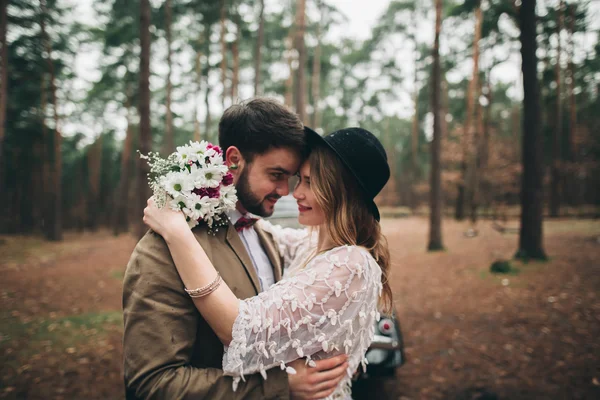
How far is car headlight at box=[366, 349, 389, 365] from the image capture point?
336cm

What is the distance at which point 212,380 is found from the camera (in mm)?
1432

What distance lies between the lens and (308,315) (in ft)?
5.01

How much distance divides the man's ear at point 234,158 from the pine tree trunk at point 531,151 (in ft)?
29.1

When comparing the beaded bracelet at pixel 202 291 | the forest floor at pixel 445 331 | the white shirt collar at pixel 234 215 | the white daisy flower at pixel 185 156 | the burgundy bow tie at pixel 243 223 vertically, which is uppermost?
the white daisy flower at pixel 185 156

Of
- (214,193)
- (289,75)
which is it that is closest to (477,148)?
(289,75)

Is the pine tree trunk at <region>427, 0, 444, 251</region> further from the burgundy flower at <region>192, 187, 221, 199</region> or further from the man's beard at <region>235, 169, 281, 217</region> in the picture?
the burgundy flower at <region>192, 187, 221, 199</region>

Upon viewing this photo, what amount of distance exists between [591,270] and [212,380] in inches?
382

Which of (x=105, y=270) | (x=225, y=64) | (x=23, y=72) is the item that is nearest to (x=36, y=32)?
(x=23, y=72)

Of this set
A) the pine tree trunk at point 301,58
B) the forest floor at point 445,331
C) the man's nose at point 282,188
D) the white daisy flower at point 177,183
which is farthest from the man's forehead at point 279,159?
the pine tree trunk at point 301,58

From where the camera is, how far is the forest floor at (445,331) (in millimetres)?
4234

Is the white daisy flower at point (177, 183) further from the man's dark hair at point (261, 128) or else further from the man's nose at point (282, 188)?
the man's nose at point (282, 188)

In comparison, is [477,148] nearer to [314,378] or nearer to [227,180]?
[227,180]

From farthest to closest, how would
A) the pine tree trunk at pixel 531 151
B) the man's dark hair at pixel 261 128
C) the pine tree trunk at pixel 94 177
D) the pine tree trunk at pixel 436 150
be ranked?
the pine tree trunk at pixel 94 177 → the pine tree trunk at pixel 436 150 → the pine tree trunk at pixel 531 151 → the man's dark hair at pixel 261 128

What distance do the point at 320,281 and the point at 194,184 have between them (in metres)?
0.78
